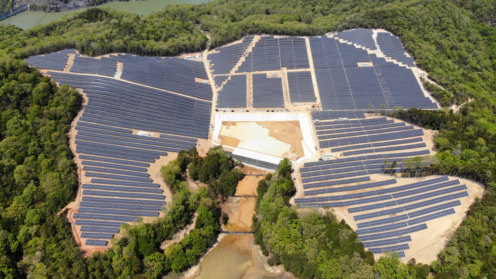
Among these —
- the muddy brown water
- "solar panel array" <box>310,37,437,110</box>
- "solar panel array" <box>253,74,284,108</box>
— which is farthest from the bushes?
"solar panel array" <box>310,37,437,110</box>

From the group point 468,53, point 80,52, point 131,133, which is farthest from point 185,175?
point 468,53

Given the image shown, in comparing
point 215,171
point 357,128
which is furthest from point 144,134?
point 357,128

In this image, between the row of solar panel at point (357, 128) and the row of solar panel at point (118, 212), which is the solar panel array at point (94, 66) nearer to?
the row of solar panel at point (118, 212)

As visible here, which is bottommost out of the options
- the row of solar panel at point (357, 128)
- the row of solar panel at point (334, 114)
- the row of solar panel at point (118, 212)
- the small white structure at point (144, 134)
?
the row of solar panel at point (118, 212)

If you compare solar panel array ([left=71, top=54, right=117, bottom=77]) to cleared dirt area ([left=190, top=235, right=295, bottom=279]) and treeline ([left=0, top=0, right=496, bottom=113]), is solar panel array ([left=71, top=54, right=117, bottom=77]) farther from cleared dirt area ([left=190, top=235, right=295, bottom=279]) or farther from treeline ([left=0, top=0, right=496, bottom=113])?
cleared dirt area ([left=190, top=235, right=295, bottom=279])

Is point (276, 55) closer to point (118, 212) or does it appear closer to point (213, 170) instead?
point (213, 170)

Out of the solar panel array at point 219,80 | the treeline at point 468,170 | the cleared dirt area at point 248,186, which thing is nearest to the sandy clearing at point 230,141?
the cleared dirt area at point 248,186
